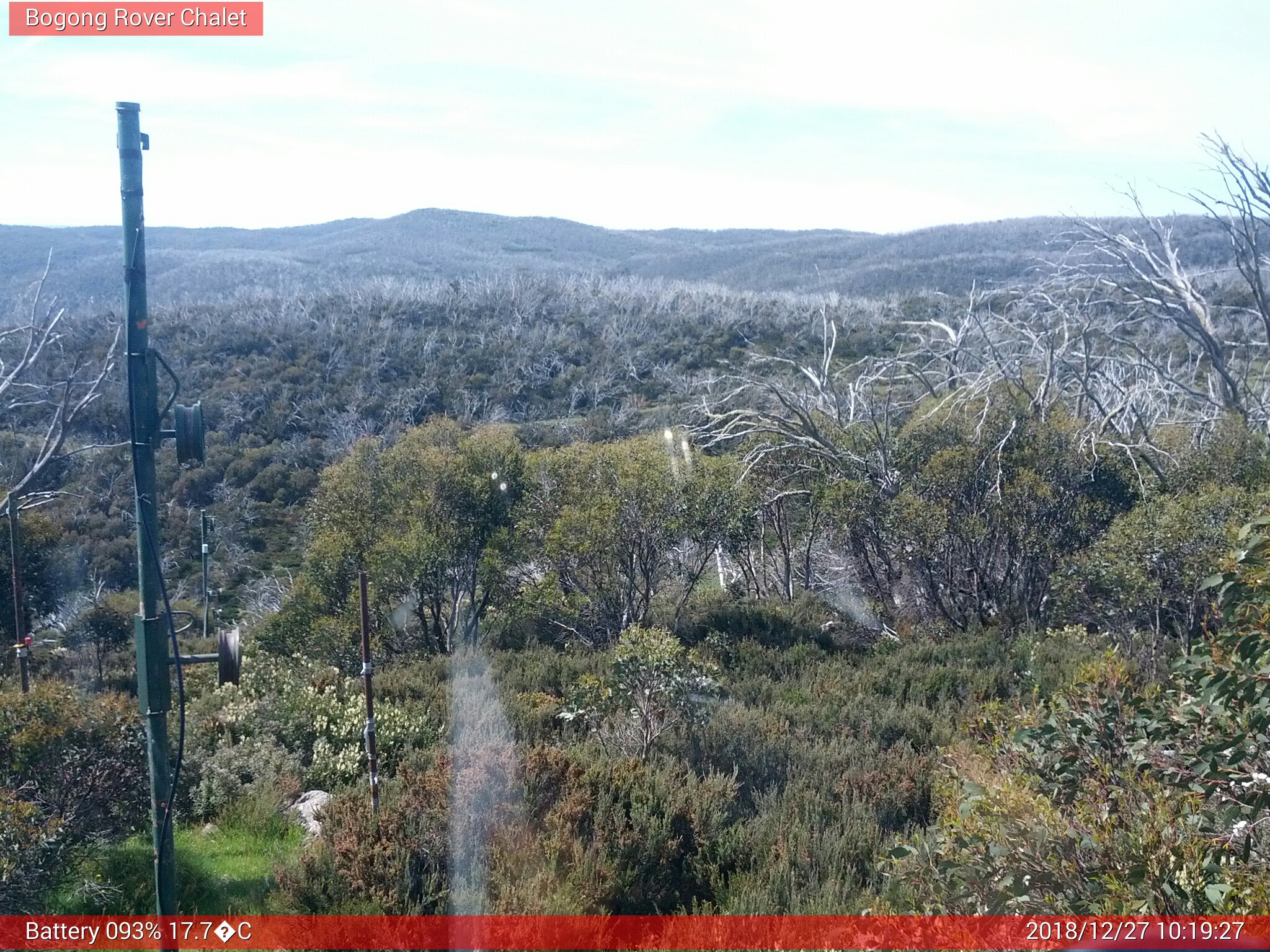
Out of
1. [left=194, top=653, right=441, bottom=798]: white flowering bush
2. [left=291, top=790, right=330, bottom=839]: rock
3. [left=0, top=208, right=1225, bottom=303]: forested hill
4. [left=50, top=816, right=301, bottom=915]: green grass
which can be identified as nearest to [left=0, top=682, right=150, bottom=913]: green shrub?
[left=50, top=816, right=301, bottom=915]: green grass

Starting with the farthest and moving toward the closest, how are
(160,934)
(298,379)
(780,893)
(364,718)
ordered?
(298,379) < (364,718) < (780,893) < (160,934)

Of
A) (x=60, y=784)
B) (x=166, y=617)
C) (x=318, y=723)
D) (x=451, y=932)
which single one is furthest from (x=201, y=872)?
(x=166, y=617)

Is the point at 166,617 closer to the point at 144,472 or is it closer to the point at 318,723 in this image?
the point at 144,472

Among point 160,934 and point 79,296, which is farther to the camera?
point 79,296

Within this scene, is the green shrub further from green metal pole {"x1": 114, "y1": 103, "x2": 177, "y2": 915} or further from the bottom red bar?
green metal pole {"x1": 114, "y1": 103, "x2": 177, "y2": 915}

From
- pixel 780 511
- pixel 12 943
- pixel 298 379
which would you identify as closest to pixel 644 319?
pixel 298 379

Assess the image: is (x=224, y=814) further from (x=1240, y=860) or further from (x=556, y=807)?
(x=1240, y=860)
